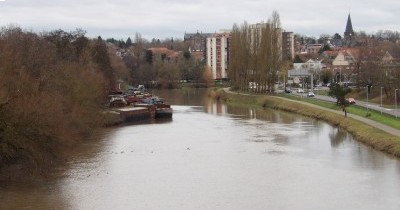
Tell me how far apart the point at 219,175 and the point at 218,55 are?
113 meters

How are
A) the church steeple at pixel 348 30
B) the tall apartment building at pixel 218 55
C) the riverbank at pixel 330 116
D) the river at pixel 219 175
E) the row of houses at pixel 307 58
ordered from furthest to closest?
the church steeple at pixel 348 30, the tall apartment building at pixel 218 55, the row of houses at pixel 307 58, the riverbank at pixel 330 116, the river at pixel 219 175

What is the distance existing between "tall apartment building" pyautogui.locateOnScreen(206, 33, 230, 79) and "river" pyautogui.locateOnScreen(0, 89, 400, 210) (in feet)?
312

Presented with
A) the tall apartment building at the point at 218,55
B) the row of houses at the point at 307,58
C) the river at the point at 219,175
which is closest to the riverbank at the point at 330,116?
the river at the point at 219,175

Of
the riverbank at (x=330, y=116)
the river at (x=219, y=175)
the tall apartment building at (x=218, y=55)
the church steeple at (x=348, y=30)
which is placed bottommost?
the river at (x=219, y=175)

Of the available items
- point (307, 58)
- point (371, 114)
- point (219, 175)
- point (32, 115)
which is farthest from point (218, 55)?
point (32, 115)

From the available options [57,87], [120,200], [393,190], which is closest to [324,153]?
[393,190]

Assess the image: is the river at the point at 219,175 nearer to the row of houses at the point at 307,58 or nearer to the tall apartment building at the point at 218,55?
the row of houses at the point at 307,58

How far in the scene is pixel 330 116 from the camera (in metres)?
46.2

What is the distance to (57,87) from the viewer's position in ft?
117

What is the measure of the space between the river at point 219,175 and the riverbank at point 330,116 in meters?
0.67

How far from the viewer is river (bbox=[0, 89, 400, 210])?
64.2 ft

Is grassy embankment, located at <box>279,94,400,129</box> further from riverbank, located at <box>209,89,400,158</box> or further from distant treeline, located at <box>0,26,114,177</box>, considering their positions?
distant treeline, located at <box>0,26,114,177</box>

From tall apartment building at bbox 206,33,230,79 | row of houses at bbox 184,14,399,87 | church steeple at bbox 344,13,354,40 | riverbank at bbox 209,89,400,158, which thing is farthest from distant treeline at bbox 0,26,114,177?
church steeple at bbox 344,13,354,40

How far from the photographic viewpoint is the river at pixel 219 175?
64.2ft
